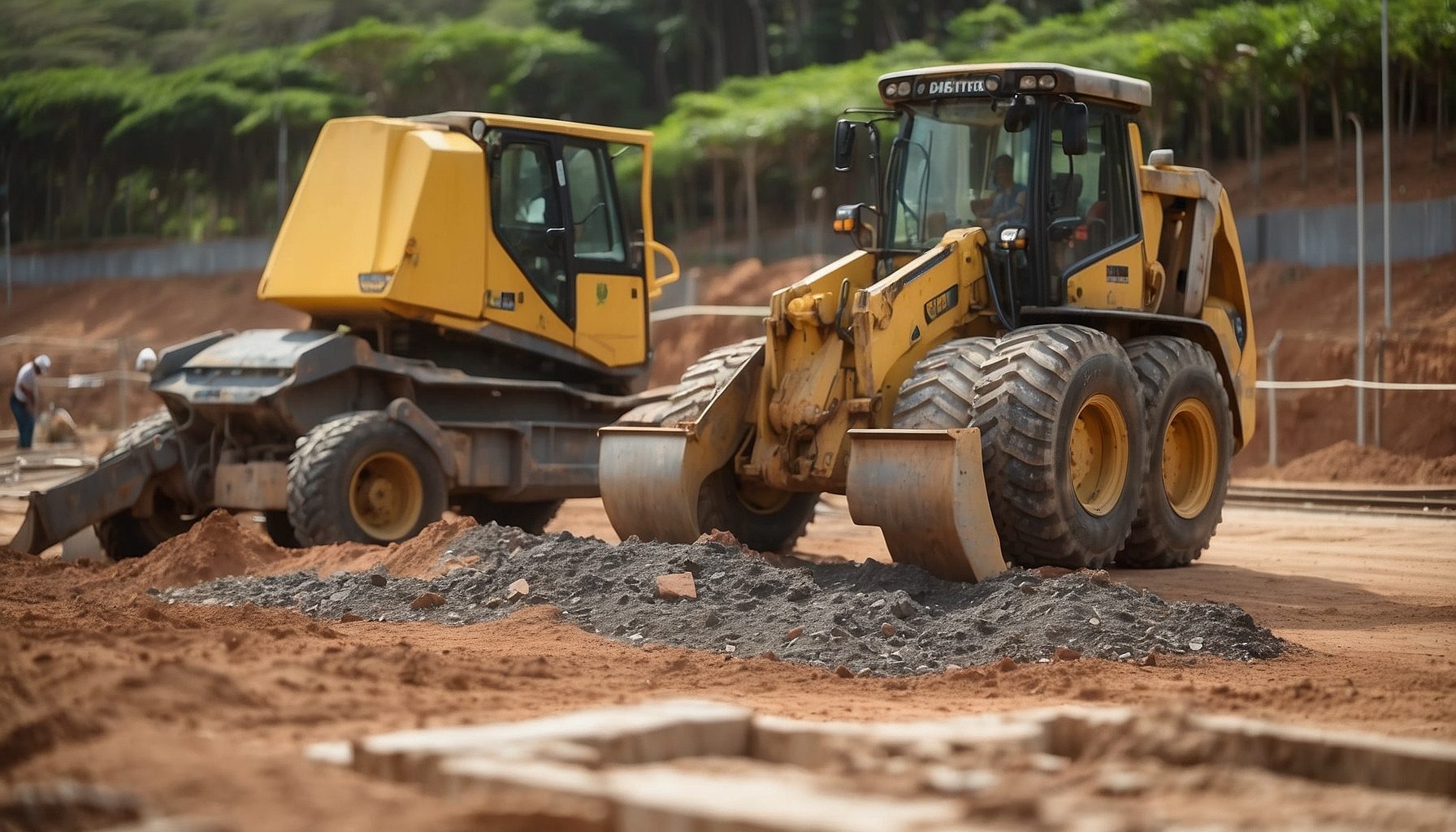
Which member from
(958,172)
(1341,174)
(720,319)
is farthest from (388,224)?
(1341,174)

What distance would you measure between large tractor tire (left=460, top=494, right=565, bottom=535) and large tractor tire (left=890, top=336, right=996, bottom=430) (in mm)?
5751

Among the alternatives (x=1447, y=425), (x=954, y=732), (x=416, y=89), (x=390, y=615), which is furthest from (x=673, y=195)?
(x=954, y=732)

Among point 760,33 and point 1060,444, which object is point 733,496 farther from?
point 760,33

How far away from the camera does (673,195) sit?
5400cm

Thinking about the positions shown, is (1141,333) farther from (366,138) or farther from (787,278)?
(787,278)

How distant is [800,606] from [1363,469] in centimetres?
1487

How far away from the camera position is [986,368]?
35.8 feet

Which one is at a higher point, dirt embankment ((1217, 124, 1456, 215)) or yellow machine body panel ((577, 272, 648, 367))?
dirt embankment ((1217, 124, 1456, 215))

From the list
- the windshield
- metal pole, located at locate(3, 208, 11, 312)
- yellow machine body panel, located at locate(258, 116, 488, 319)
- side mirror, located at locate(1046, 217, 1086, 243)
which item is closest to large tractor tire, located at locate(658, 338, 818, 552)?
the windshield

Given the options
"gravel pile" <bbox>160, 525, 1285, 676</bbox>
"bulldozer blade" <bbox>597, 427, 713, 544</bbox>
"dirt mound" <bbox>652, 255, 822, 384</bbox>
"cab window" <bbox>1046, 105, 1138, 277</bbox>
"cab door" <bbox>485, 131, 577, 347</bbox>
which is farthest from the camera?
"dirt mound" <bbox>652, 255, 822, 384</bbox>

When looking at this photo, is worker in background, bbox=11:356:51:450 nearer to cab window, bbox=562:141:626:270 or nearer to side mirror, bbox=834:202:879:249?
cab window, bbox=562:141:626:270

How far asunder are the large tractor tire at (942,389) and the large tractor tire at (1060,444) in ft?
0.30

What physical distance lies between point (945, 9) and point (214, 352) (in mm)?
47243

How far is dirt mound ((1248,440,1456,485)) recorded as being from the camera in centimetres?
2153
